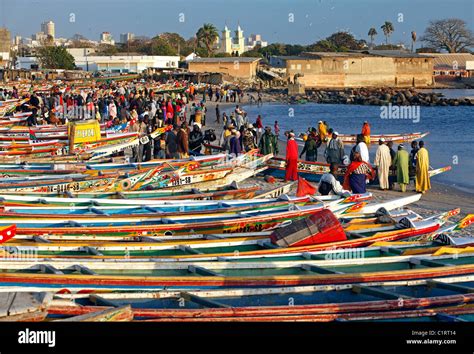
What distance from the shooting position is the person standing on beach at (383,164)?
59.1 ft

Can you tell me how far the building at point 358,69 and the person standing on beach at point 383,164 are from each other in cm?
6461

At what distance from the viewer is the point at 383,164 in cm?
1828

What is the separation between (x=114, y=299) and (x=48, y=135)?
1627cm

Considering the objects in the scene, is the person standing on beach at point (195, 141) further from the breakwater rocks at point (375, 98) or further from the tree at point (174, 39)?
the tree at point (174, 39)

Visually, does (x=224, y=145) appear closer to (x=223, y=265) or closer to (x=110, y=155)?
(x=110, y=155)

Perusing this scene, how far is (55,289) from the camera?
836 cm

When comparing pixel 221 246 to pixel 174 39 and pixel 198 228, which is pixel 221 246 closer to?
pixel 198 228

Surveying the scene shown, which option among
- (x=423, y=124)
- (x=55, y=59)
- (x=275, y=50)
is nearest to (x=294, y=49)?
(x=275, y=50)

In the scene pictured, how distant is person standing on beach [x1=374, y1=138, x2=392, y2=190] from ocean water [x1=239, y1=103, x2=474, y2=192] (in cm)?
324

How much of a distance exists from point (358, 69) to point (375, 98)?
51.6 feet

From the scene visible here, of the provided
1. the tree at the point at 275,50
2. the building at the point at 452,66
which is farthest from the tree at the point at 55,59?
the building at the point at 452,66

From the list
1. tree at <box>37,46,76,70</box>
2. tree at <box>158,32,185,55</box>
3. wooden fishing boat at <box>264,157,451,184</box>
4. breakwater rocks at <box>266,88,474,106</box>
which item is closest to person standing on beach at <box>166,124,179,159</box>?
wooden fishing boat at <box>264,157,451,184</box>
